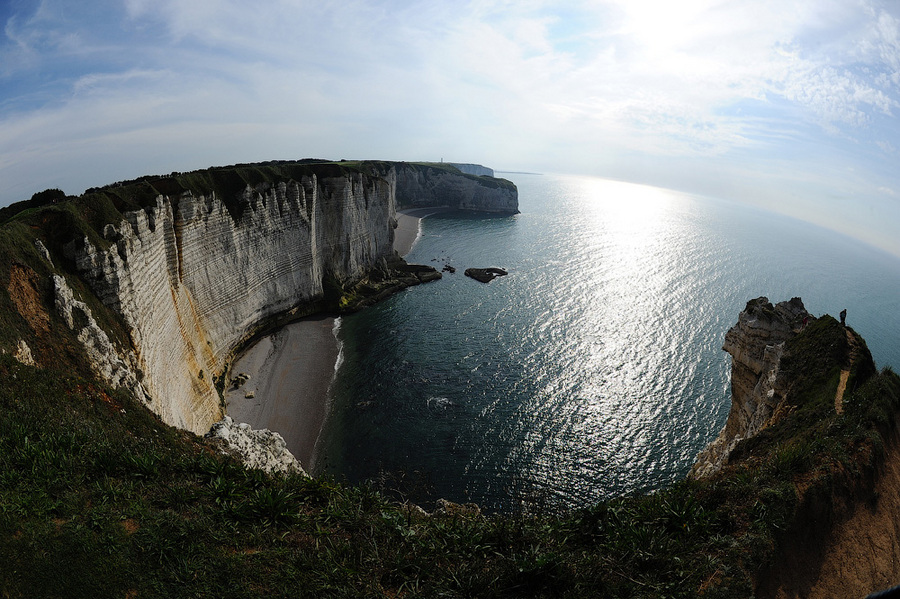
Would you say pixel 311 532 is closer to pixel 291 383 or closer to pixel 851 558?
pixel 851 558

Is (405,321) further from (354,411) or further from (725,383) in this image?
(725,383)

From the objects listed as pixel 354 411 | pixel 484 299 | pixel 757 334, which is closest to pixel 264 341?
pixel 354 411

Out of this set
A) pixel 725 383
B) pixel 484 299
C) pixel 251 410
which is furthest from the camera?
pixel 484 299

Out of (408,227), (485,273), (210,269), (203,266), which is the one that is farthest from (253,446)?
(408,227)

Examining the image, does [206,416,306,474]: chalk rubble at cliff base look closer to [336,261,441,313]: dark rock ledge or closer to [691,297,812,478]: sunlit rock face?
[691,297,812,478]: sunlit rock face

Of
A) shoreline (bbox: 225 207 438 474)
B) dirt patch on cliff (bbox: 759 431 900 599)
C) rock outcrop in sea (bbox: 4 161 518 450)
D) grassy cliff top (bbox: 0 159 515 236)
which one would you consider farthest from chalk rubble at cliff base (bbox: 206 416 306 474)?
dirt patch on cliff (bbox: 759 431 900 599)
